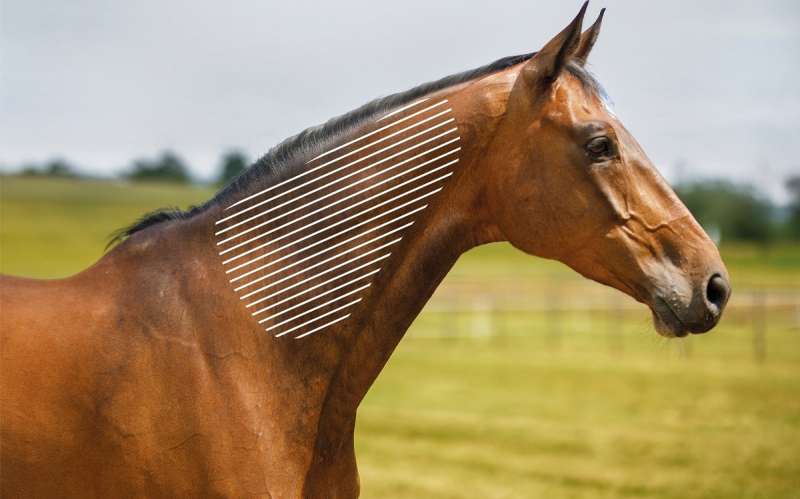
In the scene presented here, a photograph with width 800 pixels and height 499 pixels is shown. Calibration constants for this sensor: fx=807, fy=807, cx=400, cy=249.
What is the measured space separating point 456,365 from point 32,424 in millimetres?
15595

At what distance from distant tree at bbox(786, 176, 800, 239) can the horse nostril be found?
4378 cm

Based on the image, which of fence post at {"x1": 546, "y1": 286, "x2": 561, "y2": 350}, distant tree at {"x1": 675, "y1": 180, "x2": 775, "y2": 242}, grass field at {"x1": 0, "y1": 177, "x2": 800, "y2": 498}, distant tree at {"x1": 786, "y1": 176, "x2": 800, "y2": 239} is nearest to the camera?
grass field at {"x1": 0, "y1": 177, "x2": 800, "y2": 498}

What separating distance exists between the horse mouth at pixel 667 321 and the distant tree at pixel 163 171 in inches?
2701

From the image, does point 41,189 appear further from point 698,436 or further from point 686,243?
point 686,243

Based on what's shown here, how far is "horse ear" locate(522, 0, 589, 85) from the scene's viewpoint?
2529 mm

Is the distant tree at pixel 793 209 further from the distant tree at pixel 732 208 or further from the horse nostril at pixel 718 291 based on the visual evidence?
the horse nostril at pixel 718 291

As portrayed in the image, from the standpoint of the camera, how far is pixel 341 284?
267cm

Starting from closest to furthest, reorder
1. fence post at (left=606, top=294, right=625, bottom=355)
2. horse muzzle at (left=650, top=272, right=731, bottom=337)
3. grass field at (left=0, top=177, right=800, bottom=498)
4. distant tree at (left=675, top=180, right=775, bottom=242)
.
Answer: horse muzzle at (left=650, top=272, right=731, bottom=337) < grass field at (left=0, top=177, right=800, bottom=498) < fence post at (left=606, top=294, right=625, bottom=355) < distant tree at (left=675, top=180, right=775, bottom=242)

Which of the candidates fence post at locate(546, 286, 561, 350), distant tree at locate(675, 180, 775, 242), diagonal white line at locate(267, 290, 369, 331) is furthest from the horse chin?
distant tree at locate(675, 180, 775, 242)

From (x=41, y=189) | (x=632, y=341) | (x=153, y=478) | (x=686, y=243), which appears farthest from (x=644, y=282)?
(x=41, y=189)

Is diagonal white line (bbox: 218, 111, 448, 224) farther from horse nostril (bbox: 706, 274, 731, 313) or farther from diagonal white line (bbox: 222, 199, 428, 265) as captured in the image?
horse nostril (bbox: 706, 274, 731, 313)

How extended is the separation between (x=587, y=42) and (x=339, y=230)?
3.47 feet

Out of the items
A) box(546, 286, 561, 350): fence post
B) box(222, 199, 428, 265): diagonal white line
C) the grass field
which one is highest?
box(222, 199, 428, 265): diagonal white line

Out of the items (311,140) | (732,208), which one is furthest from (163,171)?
(311,140)
